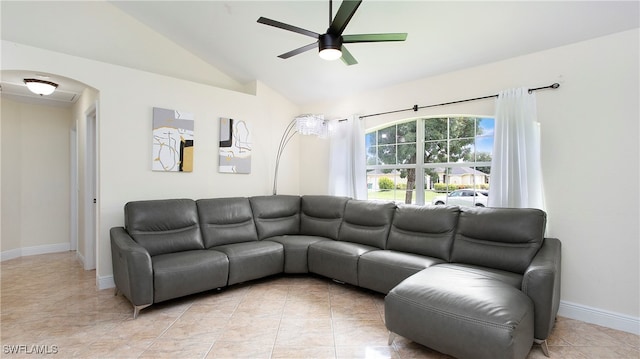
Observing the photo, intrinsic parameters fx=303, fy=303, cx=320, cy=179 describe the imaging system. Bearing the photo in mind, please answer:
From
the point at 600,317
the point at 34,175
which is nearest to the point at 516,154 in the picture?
the point at 600,317

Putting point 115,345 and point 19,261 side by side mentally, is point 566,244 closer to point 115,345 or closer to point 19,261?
point 115,345

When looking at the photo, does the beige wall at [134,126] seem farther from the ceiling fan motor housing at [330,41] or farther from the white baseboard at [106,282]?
the ceiling fan motor housing at [330,41]

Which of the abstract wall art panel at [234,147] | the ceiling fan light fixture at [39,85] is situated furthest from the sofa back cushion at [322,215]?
the ceiling fan light fixture at [39,85]

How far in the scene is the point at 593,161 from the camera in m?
2.65

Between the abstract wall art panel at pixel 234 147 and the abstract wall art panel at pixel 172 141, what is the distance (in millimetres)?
441

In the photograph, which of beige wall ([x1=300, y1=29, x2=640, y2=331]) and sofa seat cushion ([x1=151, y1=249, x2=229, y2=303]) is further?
sofa seat cushion ([x1=151, y1=249, x2=229, y2=303])

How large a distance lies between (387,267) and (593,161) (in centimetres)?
203

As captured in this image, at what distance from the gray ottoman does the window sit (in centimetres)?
152

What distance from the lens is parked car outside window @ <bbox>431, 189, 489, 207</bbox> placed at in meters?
3.41

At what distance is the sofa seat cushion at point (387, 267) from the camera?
2.79 m

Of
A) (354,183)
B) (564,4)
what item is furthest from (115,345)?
(564,4)

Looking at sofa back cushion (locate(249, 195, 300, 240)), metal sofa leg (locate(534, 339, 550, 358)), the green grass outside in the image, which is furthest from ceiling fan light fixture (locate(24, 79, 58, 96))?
metal sofa leg (locate(534, 339, 550, 358))

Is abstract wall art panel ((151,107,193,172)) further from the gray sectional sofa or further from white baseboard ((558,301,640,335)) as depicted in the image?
white baseboard ((558,301,640,335))

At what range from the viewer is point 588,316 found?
264 cm
